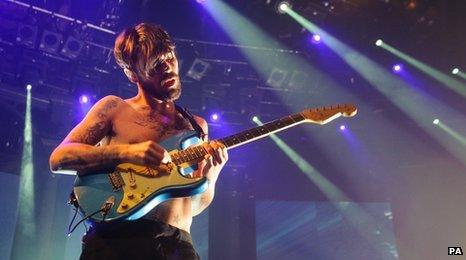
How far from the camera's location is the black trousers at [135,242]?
2.17m

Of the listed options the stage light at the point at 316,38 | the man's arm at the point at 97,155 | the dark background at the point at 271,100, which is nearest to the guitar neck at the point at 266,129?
the man's arm at the point at 97,155

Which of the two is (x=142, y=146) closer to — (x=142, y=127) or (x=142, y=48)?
(x=142, y=127)

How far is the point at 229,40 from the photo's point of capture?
8.88 meters

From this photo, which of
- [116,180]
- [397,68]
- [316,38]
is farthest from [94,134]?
[397,68]

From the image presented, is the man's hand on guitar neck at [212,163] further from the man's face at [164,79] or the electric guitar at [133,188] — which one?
the man's face at [164,79]

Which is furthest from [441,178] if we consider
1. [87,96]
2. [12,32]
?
[12,32]

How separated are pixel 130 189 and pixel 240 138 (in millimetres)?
936

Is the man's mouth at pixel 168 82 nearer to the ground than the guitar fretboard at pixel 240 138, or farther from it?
farther from it

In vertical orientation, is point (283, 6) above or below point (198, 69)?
above

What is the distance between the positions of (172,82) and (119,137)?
0.48m

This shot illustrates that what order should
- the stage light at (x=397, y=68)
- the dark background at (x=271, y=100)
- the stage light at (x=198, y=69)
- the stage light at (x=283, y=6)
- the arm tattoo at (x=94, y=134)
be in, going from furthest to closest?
the stage light at (x=397, y=68), the stage light at (x=198, y=69), the dark background at (x=271, y=100), the stage light at (x=283, y=6), the arm tattoo at (x=94, y=134)

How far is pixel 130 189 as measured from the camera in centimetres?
231

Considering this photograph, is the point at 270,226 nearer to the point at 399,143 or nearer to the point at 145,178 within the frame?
the point at 399,143

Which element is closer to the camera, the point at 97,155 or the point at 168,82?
the point at 97,155
